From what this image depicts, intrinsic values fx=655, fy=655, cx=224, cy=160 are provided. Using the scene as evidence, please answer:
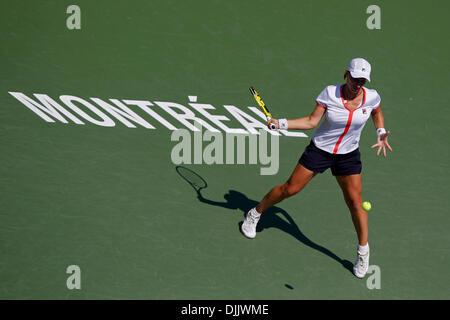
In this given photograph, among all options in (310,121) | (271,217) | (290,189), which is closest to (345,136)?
(310,121)

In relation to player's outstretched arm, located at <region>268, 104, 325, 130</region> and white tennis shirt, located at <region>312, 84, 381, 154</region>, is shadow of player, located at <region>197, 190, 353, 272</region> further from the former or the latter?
player's outstretched arm, located at <region>268, 104, 325, 130</region>

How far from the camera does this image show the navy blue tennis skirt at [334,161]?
7578mm

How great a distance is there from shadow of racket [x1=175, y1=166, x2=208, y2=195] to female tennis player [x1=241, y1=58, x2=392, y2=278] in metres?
1.34

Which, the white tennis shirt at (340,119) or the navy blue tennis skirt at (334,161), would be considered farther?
the navy blue tennis skirt at (334,161)

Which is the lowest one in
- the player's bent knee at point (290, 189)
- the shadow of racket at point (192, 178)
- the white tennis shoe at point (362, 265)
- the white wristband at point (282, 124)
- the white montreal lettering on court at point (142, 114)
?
Answer: the white tennis shoe at point (362, 265)

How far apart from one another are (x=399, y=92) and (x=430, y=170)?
183 centimetres

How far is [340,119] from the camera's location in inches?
288

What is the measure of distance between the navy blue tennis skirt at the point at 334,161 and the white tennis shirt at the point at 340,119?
0.07 m

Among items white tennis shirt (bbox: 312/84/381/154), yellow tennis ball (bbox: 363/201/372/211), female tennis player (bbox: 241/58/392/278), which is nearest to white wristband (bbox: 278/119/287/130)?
female tennis player (bbox: 241/58/392/278)

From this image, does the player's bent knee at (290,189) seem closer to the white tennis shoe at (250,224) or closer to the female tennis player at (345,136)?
the female tennis player at (345,136)

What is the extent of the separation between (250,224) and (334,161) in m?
1.41

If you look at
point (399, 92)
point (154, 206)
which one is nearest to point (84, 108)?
point (154, 206)

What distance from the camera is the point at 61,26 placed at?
1127 centimetres

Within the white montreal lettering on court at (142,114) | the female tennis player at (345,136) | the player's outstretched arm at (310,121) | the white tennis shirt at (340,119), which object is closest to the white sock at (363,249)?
the female tennis player at (345,136)
